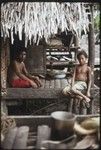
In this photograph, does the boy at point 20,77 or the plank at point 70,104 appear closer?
the plank at point 70,104

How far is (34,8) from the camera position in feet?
25.6

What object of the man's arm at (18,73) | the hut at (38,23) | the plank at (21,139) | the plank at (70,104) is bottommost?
the plank at (70,104)

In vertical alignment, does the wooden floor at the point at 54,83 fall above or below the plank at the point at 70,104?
above

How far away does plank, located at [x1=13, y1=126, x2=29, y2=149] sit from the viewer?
3769 millimetres

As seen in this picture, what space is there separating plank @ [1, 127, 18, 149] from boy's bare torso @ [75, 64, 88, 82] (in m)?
4.57

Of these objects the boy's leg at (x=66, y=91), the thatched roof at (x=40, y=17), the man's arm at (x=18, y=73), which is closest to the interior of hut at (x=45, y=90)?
the thatched roof at (x=40, y=17)

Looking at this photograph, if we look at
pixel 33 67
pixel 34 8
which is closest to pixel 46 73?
pixel 33 67

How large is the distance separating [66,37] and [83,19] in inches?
166

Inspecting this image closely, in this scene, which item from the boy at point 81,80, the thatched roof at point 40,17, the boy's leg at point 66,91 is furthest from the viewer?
the boy's leg at point 66,91

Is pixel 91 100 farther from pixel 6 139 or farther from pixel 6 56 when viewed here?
pixel 6 139

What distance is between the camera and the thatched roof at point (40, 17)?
771cm

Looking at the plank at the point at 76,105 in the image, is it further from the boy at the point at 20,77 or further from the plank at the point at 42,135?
the plank at the point at 42,135

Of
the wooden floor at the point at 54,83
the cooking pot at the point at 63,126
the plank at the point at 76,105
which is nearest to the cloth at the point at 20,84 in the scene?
the wooden floor at the point at 54,83

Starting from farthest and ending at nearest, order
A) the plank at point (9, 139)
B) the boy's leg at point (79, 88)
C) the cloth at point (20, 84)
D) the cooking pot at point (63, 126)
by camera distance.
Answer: the cloth at point (20, 84) < the boy's leg at point (79, 88) < the cooking pot at point (63, 126) < the plank at point (9, 139)
